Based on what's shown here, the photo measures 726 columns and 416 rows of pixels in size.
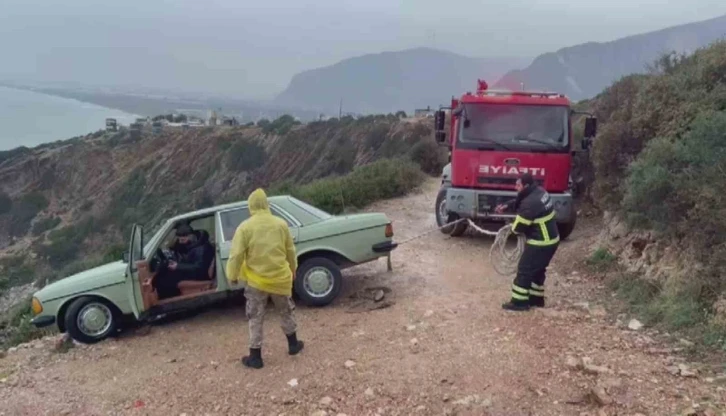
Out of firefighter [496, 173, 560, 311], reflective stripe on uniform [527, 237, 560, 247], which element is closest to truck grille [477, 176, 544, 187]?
firefighter [496, 173, 560, 311]

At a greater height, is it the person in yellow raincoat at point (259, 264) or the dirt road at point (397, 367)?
the person in yellow raincoat at point (259, 264)

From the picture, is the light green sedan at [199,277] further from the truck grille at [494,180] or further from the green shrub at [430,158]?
the green shrub at [430,158]

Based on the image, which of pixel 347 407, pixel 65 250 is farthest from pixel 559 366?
pixel 65 250

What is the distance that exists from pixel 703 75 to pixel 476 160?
3353mm

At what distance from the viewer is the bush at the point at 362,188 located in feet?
52.1

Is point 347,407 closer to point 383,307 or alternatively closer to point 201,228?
point 383,307

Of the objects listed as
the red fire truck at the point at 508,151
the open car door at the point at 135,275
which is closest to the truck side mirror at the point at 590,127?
the red fire truck at the point at 508,151

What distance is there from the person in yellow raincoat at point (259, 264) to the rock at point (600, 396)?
274 cm

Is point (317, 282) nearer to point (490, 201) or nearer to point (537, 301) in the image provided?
point (537, 301)

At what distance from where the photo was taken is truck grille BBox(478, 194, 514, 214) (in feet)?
34.5

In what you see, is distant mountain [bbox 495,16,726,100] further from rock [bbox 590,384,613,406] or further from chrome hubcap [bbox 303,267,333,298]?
rock [bbox 590,384,613,406]

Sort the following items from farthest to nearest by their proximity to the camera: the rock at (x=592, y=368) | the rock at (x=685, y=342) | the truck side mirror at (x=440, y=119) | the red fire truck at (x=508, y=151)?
1. the truck side mirror at (x=440, y=119)
2. the red fire truck at (x=508, y=151)
3. the rock at (x=685, y=342)
4. the rock at (x=592, y=368)

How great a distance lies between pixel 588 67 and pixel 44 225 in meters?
45.0

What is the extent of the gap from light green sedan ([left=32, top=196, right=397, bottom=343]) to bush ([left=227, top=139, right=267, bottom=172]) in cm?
4844
